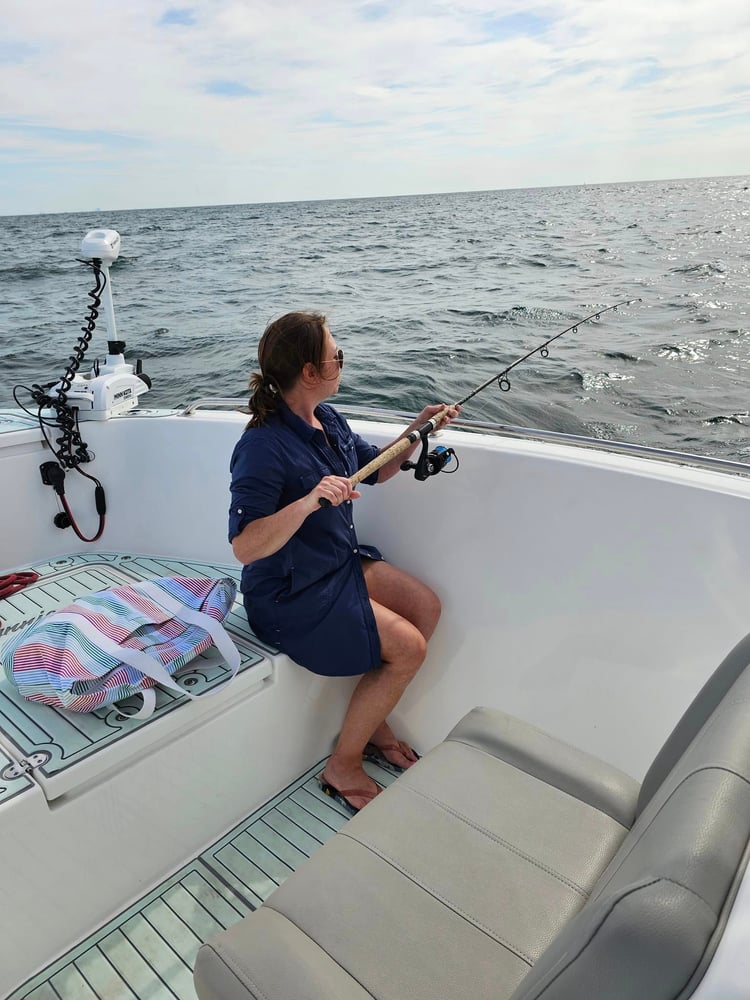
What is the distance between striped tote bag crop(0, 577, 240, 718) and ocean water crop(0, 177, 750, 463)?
9.45ft

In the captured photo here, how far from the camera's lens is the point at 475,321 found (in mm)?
7969

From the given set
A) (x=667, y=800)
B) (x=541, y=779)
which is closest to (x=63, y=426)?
(x=541, y=779)

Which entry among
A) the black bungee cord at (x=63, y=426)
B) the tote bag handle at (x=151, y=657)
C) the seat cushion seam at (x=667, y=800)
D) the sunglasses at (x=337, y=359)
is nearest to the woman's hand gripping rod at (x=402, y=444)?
the sunglasses at (x=337, y=359)

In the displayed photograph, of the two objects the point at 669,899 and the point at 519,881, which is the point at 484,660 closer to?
the point at 519,881

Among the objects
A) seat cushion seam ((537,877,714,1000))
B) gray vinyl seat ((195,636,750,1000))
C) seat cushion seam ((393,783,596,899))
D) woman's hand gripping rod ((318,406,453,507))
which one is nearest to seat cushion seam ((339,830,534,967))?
gray vinyl seat ((195,636,750,1000))

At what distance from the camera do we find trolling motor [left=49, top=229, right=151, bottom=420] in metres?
2.18

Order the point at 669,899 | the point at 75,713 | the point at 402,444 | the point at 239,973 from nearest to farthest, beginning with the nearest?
the point at 669,899
the point at 239,973
the point at 75,713
the point at 402,444

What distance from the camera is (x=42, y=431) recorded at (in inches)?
86.9

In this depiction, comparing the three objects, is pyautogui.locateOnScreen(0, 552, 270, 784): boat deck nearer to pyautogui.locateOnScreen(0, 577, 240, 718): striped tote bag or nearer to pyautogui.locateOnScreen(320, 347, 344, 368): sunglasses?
pyautogui.locateOnScreen(0, 577, 240, 718): striped tote bag

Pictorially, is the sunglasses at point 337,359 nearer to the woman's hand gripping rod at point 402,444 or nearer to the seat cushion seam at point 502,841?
the woman's hand gripping rod at point 402,444

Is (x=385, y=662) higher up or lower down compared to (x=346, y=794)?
higher up

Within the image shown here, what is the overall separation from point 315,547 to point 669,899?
3.76 feet

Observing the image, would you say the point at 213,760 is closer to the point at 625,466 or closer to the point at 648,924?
the point at 625,466

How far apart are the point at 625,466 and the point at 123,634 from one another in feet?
3.69
